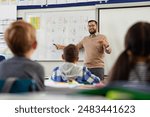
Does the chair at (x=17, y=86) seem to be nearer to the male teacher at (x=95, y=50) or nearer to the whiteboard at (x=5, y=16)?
the male teacher at (x=95, y=50)

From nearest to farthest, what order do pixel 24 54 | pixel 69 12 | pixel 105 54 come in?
pixel 24 54
pixel 105 54
pixel 69 12

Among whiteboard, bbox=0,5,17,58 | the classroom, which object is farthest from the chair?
whiteboard, bbox=0,5,17,58

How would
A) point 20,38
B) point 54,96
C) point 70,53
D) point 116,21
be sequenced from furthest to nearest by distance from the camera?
point 116,21, point 70,53, point 20,38, point 54,96

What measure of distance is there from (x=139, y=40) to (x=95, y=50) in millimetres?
3253

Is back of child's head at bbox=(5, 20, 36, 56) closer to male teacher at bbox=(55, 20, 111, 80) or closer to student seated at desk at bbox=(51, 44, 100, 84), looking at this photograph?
student seated at desk at bbox=(51, 44, 100, 84)

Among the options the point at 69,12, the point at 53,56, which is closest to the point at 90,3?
the point at 69,12

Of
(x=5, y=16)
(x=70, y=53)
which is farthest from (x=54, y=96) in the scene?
(x=5, y=16)

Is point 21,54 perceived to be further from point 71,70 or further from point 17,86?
point 71,70

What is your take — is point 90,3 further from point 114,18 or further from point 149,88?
point 149,88

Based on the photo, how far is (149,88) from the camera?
693mm

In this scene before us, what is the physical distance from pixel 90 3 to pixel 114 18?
456mm

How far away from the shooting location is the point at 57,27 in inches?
182

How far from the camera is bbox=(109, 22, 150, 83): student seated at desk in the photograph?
788 millimetres

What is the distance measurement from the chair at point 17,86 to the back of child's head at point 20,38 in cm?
15
